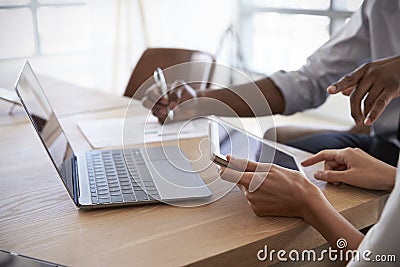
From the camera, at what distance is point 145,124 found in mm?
1619

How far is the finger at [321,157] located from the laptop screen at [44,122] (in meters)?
0.49

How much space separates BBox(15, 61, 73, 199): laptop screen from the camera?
1.10 metres

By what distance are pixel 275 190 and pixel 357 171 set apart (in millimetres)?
223

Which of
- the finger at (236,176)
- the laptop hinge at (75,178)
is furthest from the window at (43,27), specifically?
the finger at (236,176)

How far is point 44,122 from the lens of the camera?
47.4 inches

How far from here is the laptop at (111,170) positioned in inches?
42.1

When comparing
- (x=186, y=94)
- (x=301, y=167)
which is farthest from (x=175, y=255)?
(x=186, y=94)

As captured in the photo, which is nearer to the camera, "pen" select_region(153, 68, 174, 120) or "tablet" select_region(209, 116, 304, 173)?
"tablet" select_region(209, 116, 304, 173)

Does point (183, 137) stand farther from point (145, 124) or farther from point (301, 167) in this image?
point (301, 167)

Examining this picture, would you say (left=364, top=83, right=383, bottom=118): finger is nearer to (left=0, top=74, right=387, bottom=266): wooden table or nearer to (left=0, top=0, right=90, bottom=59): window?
(left=0, top=74, right=387, bottom=266): wooden table

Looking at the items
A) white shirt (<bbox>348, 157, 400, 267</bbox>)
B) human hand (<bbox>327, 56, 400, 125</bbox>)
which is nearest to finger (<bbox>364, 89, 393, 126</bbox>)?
human hand (<bbox>327, 56, 400, 125</bbox>)

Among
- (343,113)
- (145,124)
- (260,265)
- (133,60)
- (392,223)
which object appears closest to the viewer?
(392,223)

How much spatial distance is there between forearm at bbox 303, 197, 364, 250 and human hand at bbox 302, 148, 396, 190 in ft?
0.53

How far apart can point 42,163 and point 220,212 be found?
0.50 meters
